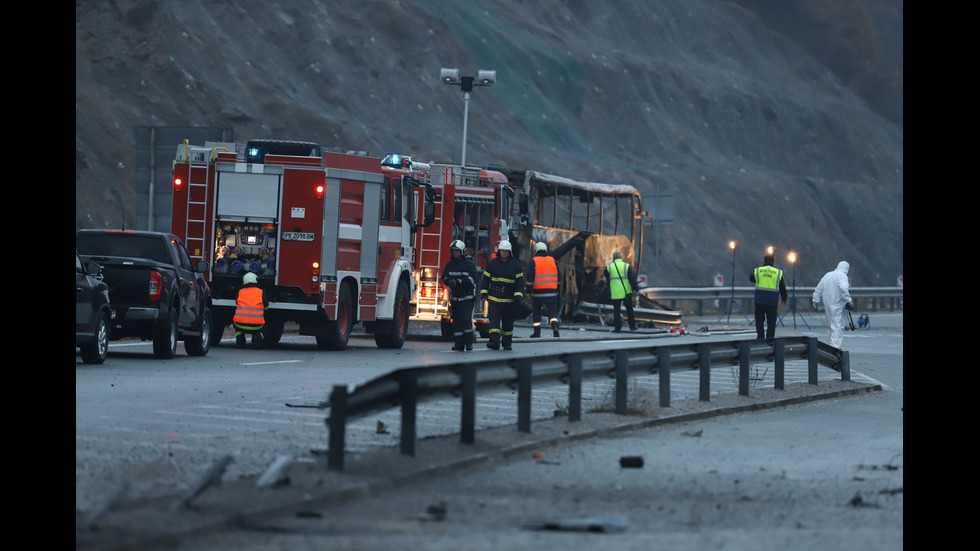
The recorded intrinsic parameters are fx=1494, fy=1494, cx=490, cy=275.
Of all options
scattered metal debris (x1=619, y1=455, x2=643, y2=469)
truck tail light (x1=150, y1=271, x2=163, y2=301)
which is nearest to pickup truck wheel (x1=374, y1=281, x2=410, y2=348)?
truck tail light (x1=150, y1=271, x2=163, y2=301)

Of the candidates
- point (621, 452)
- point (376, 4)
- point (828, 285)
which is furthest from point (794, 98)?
point (621, 452)

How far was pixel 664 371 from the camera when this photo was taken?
14555 mm

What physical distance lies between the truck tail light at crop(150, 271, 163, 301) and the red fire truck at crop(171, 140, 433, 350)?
3615 millimetres

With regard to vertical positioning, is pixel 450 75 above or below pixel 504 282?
above

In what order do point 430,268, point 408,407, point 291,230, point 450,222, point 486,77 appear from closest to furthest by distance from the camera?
point 408,407
point 291,230
point 430,268
point 450,222
point 486,77

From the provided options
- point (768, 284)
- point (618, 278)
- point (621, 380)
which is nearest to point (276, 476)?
point (621, 380)

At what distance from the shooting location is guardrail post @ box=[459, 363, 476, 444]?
35.1ft

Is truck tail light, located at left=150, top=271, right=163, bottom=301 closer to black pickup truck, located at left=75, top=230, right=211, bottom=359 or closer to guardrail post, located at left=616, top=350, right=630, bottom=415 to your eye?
black pickup truck, located at left=75, top=230, right=211, bottom=359

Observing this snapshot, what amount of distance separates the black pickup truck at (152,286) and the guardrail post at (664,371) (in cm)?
826

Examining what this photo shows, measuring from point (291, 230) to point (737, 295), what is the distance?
2613 centimetres

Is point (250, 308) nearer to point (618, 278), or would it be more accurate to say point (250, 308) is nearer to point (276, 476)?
point (618, 278)

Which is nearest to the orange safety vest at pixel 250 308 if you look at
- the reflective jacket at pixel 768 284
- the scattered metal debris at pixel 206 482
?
the reflective jacket at pixel 768 284

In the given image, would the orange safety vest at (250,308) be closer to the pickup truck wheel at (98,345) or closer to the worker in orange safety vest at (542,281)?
the pickup truck wheel at (98,345)
